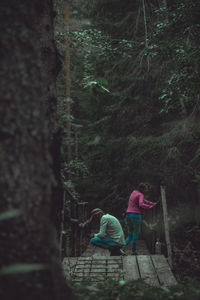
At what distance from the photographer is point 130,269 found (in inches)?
209

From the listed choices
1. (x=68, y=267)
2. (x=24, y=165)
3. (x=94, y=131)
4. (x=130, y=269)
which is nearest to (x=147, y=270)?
(x=130, y=269)

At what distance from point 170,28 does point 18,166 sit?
22.1 ft

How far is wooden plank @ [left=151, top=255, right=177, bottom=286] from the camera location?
4.43 m

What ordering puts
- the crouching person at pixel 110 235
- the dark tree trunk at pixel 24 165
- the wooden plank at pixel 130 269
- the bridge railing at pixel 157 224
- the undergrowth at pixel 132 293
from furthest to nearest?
1. the crouching person at pixel 110 235
2. the bridge railing at pixel 157 224
3. the wooden plank at pixel 130 269
4. the undergrowth at pixel 132 293
5. the dark tree trunk at pixel 24 165

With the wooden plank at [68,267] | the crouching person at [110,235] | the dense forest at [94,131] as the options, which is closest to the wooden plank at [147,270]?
the dense forest at [94,131]

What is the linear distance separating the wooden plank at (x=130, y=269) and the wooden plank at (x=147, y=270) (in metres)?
0.07

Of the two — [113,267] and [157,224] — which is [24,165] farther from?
[157,224]

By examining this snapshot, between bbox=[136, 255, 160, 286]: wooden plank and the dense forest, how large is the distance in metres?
0.54

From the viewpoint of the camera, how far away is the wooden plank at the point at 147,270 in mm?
4573

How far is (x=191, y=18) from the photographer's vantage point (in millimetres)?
7035

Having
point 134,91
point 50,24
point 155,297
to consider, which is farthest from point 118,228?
point 134,91

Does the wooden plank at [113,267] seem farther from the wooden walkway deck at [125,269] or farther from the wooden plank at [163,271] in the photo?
the wooden plank at [163,271]

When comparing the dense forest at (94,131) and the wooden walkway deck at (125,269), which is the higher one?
the dense forest at (94,131)

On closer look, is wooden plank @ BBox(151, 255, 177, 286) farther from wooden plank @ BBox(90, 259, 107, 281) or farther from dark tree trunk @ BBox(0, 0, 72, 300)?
dark tree trunk @ BBox(0, 0, 72, 300)
